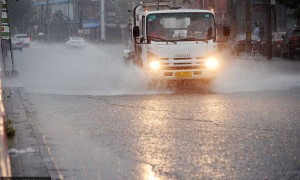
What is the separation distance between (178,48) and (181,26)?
0.87 meters

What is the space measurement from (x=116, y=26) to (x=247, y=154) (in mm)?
129480

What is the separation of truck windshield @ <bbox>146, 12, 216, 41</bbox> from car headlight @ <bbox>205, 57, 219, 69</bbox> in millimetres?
584

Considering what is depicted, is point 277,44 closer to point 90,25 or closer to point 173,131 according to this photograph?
point 173,131

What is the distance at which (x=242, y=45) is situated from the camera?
2231 inches

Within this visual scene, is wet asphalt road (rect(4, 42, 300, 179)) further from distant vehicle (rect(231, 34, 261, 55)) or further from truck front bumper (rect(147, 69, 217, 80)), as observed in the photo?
distant vehicle (rect(231, 34, 261, 55))

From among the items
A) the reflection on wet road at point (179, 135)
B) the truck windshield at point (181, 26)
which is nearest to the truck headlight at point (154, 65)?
the truck windshield at point (181, 26)

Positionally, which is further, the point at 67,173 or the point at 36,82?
the point at 36,82

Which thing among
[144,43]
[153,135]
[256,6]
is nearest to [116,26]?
[256,6]

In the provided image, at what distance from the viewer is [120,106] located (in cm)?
1878

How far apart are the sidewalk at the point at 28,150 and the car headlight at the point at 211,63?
7.50 metres

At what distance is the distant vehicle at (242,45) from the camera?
2152 inches

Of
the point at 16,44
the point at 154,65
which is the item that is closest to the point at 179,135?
the point at 154,65

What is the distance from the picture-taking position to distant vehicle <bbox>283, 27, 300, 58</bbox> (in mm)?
45344

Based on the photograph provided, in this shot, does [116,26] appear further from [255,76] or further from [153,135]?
[153,135]
